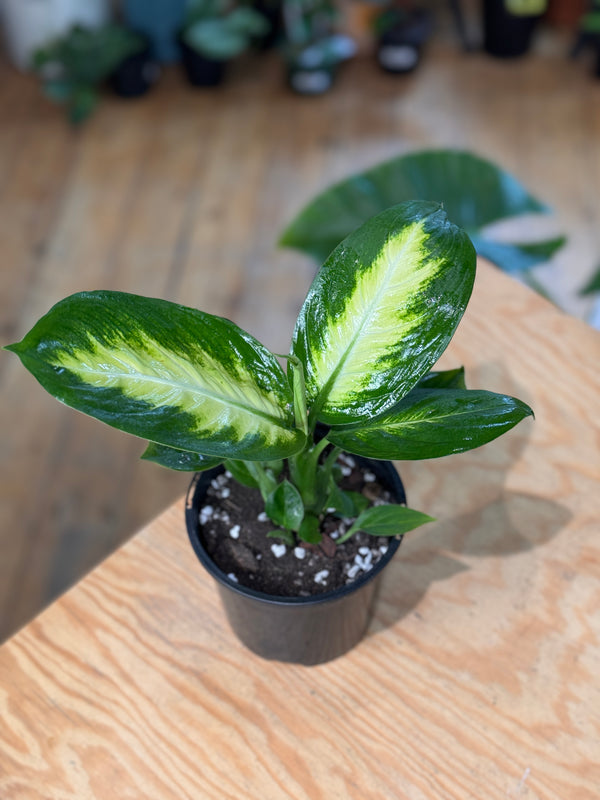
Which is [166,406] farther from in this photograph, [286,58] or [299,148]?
[286,58]

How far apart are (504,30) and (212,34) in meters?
0.97

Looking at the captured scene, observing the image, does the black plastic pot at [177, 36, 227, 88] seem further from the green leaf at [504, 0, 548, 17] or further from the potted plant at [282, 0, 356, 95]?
the green leaf at [504, 0, 548, 17]

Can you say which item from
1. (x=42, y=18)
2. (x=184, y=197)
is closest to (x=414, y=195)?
(x=184, y=197)

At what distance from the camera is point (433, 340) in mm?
521

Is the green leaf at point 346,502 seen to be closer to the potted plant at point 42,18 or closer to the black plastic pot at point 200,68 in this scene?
the black plastic pot at point 200,68

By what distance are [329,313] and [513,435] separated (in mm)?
411

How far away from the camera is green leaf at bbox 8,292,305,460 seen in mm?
483

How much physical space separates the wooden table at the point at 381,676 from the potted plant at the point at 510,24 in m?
2.17

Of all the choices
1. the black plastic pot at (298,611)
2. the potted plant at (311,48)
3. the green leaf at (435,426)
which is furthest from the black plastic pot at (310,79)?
the green leaf at (435,426)

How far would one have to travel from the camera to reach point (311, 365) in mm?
570

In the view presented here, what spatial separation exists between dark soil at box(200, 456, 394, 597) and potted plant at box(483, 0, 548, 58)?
2.38 m

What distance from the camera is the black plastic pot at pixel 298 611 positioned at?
2.02ft

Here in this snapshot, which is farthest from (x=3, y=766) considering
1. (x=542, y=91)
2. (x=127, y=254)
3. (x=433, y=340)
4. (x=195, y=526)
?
(x=542, y=91)

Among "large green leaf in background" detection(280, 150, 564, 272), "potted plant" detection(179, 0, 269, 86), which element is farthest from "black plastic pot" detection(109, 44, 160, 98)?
"large green leaf in background" detection(280, 150, 564, 272)
